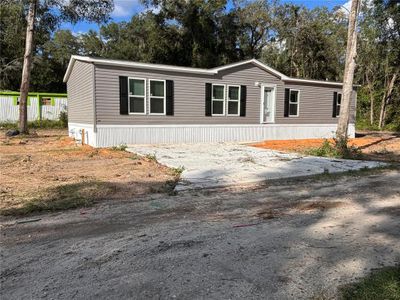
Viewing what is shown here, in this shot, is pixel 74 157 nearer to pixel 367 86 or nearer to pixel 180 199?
pixel 180 199

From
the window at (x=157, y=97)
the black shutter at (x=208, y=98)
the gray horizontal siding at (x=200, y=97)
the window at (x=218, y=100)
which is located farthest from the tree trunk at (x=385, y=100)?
the window at (x=157, y=97)

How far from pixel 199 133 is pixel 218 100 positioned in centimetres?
161

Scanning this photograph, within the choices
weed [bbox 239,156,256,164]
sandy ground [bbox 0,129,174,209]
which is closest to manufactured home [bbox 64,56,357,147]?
sandy ground [bbox 0,129,174,209]

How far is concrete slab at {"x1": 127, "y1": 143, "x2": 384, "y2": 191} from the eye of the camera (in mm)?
6972

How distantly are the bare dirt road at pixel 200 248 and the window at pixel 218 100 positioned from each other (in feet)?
29.5

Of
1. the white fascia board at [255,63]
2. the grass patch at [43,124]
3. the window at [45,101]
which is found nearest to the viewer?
the white fascia board at [255,63]

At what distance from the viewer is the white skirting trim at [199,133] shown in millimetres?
12000

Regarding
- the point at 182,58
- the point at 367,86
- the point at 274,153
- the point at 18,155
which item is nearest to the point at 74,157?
the point at 18,155

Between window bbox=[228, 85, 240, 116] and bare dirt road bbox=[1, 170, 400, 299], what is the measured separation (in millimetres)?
9353

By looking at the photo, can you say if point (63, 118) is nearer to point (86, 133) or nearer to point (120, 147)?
Result: point (86, 133)

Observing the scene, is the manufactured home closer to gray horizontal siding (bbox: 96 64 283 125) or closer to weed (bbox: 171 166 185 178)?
gray horizontal siding (bbox: 96 64 283 125)

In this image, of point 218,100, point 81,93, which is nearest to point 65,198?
point 81,93

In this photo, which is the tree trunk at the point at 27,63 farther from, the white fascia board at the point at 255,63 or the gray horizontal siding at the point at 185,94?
the white fascia board at the point at 255,63

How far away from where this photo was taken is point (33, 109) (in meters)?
21.9
